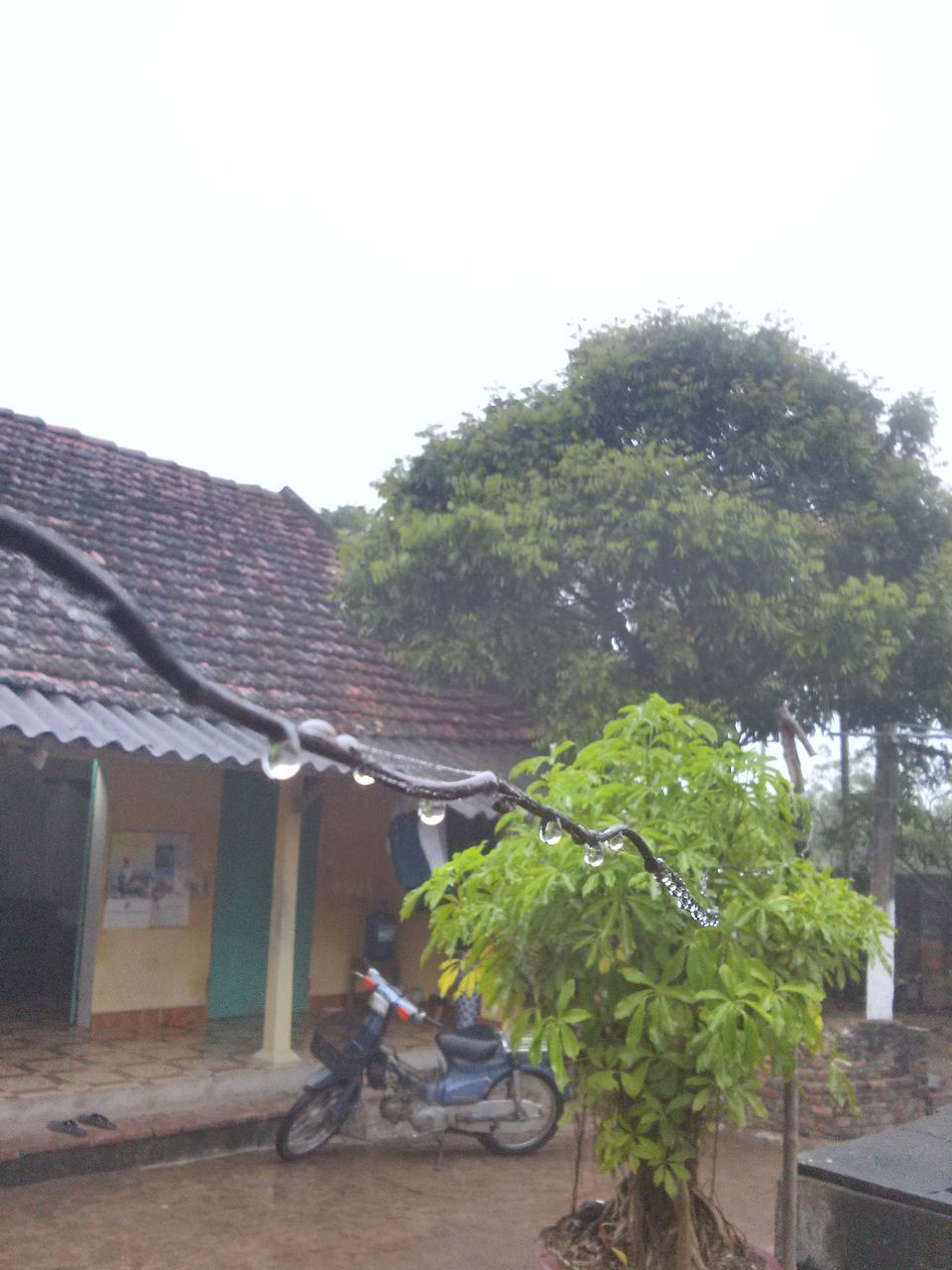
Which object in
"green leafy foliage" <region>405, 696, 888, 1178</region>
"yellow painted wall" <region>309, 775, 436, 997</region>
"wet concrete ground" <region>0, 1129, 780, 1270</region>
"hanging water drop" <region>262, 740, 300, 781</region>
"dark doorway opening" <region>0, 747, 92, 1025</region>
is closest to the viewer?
"hanging water drop" <region>262, 740, 300, 781</region>

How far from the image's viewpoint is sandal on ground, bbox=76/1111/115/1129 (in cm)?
730

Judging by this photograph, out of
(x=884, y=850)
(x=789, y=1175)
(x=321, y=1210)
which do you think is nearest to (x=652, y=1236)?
(x=789, y=1175)

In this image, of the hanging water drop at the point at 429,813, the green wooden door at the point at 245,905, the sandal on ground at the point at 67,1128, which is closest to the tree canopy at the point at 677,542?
the green wooden door at the point at 245,905

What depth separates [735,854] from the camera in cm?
431

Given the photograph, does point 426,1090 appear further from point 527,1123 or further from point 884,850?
point 884,850

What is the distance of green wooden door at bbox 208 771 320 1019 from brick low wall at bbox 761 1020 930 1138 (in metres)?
4.44

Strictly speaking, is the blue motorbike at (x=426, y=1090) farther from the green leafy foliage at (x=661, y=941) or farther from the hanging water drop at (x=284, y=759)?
the hanging water drop at (x=284, y=759)

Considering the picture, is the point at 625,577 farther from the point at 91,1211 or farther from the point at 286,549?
the point at 91,1211

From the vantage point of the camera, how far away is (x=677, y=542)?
941 centimetres

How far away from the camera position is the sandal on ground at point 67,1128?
280 inches

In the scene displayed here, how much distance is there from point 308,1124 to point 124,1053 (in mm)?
1963

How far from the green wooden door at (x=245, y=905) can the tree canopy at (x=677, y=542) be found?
1.95 meters

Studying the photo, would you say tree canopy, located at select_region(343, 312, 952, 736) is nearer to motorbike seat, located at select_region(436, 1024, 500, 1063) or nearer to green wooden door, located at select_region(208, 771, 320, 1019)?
green wooden door, located at select_region(208, 771, 320, 1019)

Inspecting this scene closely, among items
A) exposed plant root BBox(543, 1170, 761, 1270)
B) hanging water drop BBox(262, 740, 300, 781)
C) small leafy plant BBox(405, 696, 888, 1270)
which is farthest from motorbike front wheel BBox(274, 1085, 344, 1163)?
hanging water drop BBox(262, 740, 300, 781)
